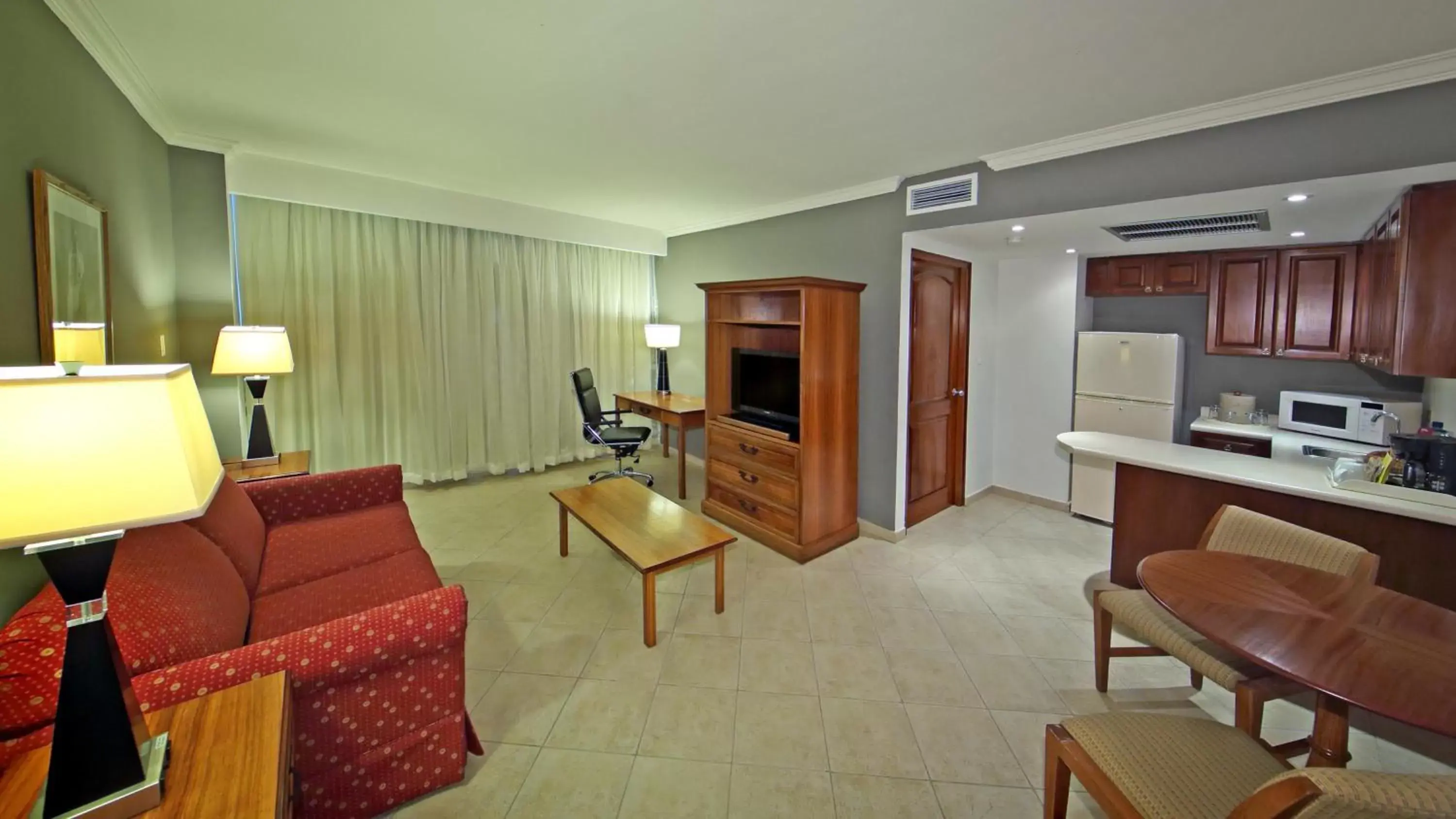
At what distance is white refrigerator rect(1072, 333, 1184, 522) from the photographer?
3775mm

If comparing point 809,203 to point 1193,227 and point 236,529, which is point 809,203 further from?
point 236,529

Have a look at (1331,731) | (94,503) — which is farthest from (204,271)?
(1331,731)

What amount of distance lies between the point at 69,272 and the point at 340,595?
1377mm

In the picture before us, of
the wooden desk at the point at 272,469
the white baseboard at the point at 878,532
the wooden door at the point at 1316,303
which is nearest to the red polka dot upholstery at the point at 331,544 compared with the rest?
the wooden desk at the point at 272,469

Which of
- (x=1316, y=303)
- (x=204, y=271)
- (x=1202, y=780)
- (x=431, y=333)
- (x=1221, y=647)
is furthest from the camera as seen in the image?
(x=431, y=333)

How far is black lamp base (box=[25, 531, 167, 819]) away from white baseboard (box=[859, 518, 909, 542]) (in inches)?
137

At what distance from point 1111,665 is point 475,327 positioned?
4889mm

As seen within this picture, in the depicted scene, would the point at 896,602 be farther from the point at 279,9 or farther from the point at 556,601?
the point at 279,9

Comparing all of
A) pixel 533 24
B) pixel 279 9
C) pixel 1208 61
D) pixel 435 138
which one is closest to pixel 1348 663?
pixel 1208 61

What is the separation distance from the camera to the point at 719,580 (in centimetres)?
274

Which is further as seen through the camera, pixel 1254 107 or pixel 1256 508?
pixel 1256 508

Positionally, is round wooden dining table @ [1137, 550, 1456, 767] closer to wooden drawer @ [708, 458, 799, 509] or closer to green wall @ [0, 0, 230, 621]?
wooden drawer @ [708, 458, 799, 509]

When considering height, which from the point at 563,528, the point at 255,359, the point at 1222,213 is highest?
the point at 1222,213

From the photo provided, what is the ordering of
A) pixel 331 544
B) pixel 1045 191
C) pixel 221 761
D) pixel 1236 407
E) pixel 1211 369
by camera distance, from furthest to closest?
pixel 1211 369 → pixel 1236 407 → pixel 1045 191 → pixel 331 544 → pixel 221 761
